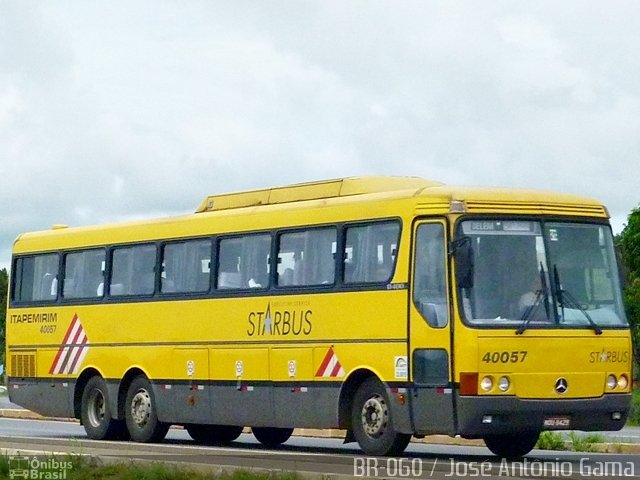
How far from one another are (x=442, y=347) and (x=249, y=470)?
505 cm

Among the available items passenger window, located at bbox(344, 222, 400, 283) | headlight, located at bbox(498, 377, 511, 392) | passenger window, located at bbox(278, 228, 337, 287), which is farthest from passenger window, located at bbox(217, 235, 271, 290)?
headlight, located at bbox(498, 377, 511, 392)

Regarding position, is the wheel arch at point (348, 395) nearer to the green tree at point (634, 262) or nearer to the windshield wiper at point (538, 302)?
the windshield wiper at point (538, 302)

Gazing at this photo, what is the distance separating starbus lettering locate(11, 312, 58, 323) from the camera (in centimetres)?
2969

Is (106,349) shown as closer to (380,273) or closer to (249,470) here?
(380,273)

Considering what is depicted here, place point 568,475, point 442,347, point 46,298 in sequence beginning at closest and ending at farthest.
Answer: point 568,475
point 442,347
point 46,298

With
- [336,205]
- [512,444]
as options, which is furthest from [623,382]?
[336,205]

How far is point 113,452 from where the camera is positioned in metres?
23.1

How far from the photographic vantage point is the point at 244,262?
988 inches

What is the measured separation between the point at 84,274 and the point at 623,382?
420 inches

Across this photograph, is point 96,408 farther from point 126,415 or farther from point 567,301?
point 567,301

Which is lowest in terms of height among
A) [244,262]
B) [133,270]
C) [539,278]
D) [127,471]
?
[127,471]

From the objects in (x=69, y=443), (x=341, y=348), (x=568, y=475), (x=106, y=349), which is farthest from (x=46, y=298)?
(x=568, y=475)

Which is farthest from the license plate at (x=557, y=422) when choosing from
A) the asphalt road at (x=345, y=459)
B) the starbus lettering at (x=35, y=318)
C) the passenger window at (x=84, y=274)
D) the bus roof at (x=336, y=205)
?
the starbus lettering at (x=35, y=318)

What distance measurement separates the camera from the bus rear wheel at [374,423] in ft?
71.4
